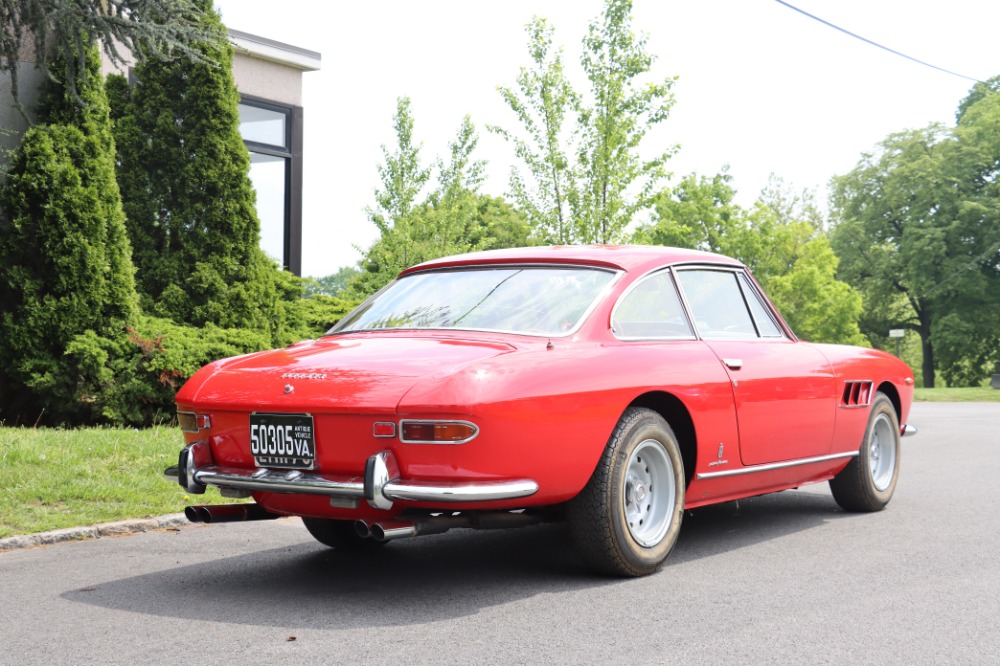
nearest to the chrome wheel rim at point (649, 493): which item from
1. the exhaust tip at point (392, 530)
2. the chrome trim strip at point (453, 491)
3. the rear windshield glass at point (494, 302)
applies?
the rear windshield glass at point (494, 302)

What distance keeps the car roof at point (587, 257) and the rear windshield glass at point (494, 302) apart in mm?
65

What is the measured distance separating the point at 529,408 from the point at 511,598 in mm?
870

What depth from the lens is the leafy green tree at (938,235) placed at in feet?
168

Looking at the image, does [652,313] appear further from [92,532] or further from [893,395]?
[92,532]

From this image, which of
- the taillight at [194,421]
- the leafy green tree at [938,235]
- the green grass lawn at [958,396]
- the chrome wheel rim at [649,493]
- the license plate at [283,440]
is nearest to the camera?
the license plate at [283,440]

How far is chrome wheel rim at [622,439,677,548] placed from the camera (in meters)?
5.39

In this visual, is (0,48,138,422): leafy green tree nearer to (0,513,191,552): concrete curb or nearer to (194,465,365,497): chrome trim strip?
(0,513,191,552): concrete curb

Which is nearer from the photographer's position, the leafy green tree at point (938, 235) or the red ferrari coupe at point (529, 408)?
the red ferrari coupe at point (529, 408)

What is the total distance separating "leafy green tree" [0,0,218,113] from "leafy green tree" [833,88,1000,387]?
150ft

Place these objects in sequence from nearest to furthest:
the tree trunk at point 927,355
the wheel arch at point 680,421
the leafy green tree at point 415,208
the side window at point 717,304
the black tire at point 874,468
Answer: the wheel arch at point 680,421 < the side window at point 717,304 < the black tire at point 874,468 < the leafy green tree at point 415,208 < the tree trunk at point 927,355

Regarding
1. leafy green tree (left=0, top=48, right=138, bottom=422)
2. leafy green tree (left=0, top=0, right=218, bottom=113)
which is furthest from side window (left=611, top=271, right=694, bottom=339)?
leafy green tree (left=0, top=0, right=218, bottom=113)

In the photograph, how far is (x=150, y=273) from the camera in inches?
485

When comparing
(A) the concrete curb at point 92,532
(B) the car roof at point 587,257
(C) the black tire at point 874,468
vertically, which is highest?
(B) the car roof at point 587,257

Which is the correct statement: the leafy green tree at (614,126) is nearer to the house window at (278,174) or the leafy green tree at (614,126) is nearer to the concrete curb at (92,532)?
the house window at (278,174)
